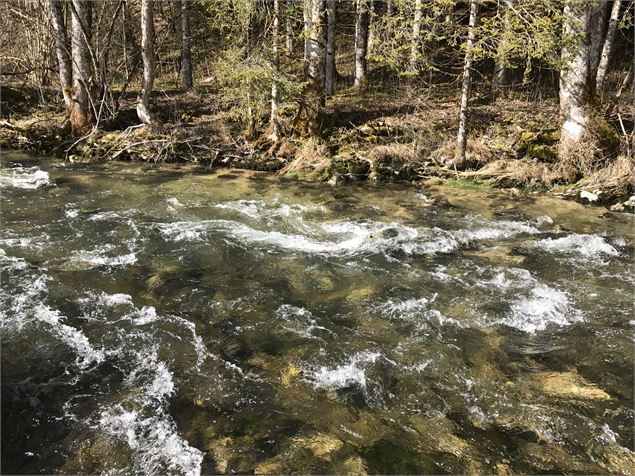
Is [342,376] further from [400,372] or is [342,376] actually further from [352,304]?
[352,304]

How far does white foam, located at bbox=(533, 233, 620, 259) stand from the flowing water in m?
0.04

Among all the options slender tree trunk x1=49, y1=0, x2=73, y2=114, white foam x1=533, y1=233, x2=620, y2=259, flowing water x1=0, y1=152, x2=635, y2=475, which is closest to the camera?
flowing water x1=0, y1=152, x2=635, y2=475

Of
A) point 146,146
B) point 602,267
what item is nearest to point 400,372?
point 602,267

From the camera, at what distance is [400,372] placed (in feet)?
17.4

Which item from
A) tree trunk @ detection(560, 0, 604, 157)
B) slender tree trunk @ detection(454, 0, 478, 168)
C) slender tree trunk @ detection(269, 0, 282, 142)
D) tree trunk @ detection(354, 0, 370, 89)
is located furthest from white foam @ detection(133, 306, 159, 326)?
tree trunk @ detection(354, 0, 370, 89)

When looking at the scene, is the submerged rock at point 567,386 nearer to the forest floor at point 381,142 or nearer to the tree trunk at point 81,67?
the forest floor at point 381,142

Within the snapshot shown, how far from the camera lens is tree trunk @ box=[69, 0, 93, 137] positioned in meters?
16.3

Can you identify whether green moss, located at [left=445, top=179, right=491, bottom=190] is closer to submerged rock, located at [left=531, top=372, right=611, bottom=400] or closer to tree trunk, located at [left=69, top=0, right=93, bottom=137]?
submerged rock, located at [left=531, top=372, right=611, bottom=400]

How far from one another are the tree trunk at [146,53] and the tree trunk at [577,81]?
40.9ft

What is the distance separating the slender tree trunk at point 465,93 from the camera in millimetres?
11875

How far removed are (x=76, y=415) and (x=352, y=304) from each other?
3.62 metres

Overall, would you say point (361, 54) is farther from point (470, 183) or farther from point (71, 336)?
point (71, 336)

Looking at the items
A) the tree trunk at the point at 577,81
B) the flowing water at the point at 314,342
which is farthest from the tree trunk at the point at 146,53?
the tree trunk at the point at 577,81

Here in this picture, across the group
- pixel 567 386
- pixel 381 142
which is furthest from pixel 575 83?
pixel 567 386
